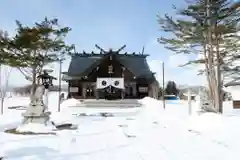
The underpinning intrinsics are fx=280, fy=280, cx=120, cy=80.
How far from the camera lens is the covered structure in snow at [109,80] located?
3302cm

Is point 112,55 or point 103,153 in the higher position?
point 112,55

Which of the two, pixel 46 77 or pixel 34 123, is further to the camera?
pixel 46 77

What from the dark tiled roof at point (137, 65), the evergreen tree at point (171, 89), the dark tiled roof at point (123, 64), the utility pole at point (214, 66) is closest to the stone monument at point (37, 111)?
the utility pole at point (214, 66)

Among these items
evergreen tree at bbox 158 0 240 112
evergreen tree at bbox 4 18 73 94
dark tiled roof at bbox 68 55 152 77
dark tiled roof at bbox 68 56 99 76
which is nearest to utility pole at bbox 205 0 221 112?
evergreen tree at bbox 158 0 240 112

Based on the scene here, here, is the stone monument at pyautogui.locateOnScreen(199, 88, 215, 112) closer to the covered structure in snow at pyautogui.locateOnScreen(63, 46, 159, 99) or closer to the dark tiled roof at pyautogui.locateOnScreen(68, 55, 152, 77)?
the covered structure in snow at pyautogui.locateOnScreen(63, 46, 159, 99)

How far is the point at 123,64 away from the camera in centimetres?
3419

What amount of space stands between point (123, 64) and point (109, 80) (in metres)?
3.02

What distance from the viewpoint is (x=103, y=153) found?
5973 mm

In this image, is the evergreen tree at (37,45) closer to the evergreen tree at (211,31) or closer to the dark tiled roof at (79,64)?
the evergreen tree at (211,31)

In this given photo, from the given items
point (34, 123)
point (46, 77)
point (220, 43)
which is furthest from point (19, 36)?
point (220, 43)

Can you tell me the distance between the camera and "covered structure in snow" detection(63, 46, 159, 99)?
108ft

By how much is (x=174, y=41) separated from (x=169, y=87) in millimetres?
35505

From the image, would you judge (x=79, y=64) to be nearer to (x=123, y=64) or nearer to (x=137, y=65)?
(x=123, y=64)

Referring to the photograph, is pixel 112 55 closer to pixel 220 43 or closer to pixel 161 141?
pixel 220 43
